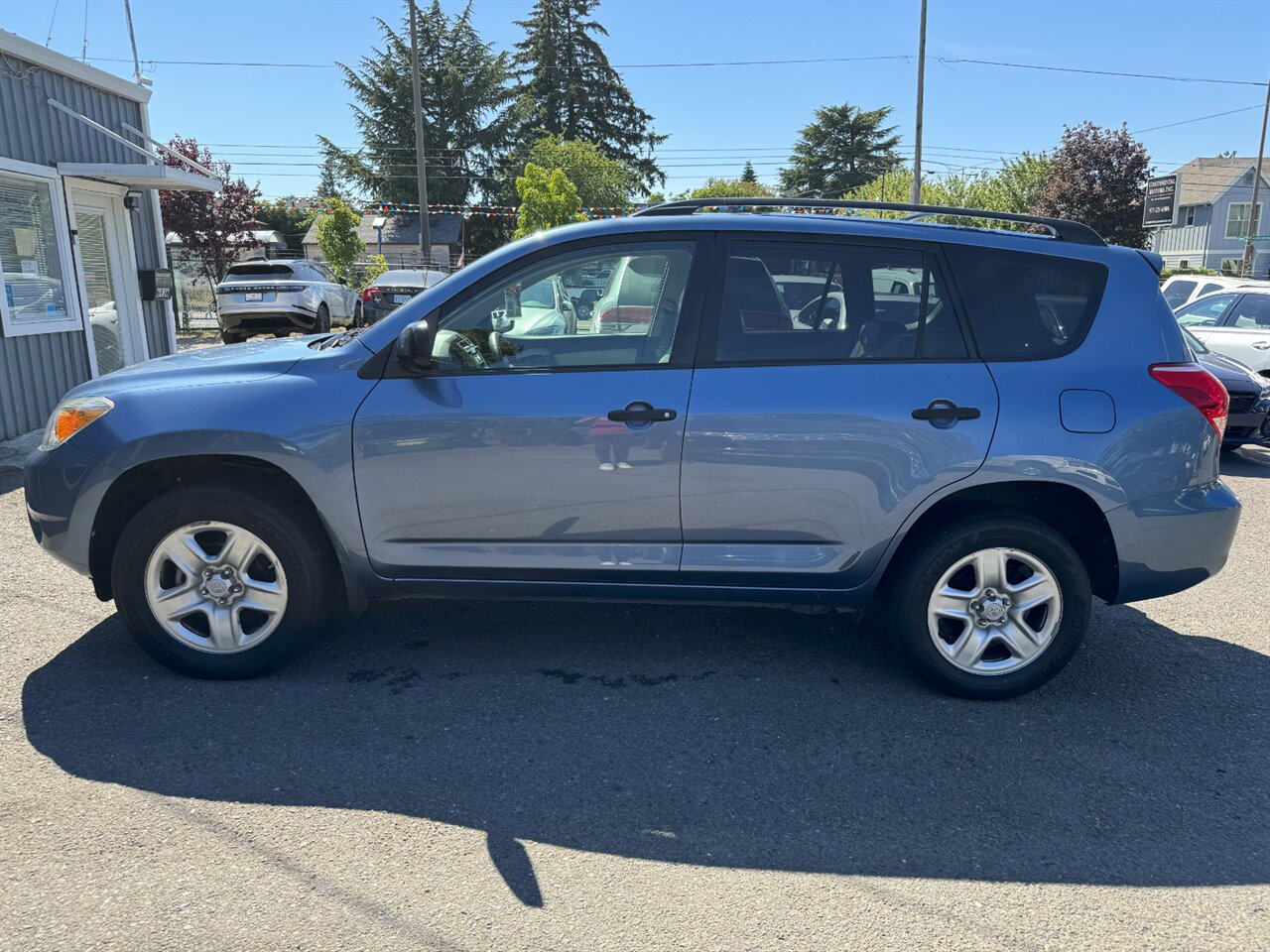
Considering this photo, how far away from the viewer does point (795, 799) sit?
10.5ft

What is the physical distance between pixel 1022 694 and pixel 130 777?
3379mm

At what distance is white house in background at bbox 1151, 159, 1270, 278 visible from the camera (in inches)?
1977

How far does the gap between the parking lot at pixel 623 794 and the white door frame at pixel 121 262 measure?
8087 mm

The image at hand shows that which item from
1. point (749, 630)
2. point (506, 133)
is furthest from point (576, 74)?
point (749, 630)

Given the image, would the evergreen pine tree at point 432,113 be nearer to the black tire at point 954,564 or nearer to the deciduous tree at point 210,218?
the deciduous tree at point 210,218

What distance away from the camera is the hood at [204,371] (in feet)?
12.7

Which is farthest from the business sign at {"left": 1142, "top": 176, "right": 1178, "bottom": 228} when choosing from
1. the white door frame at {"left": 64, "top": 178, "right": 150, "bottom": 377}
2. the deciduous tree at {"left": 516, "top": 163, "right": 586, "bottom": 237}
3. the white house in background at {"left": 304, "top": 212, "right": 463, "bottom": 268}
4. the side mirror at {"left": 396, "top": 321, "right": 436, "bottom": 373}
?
Result: the side mirror at {"left": 396, "top": 321, "right": 436, "bottom": 373}

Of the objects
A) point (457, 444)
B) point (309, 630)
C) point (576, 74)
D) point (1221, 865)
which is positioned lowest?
point (1221, 865)

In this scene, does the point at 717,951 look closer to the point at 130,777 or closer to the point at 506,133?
the point at 130,777

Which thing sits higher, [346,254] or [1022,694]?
[346,254]

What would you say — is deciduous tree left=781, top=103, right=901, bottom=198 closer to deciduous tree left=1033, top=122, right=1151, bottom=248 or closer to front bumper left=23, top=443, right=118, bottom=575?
deciduous tree left=1033, top=122, right=1151, bottom=248

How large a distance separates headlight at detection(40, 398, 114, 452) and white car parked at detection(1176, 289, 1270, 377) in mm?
10995

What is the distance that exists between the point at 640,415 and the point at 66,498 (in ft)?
7.65

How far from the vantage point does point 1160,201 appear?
3478cm
